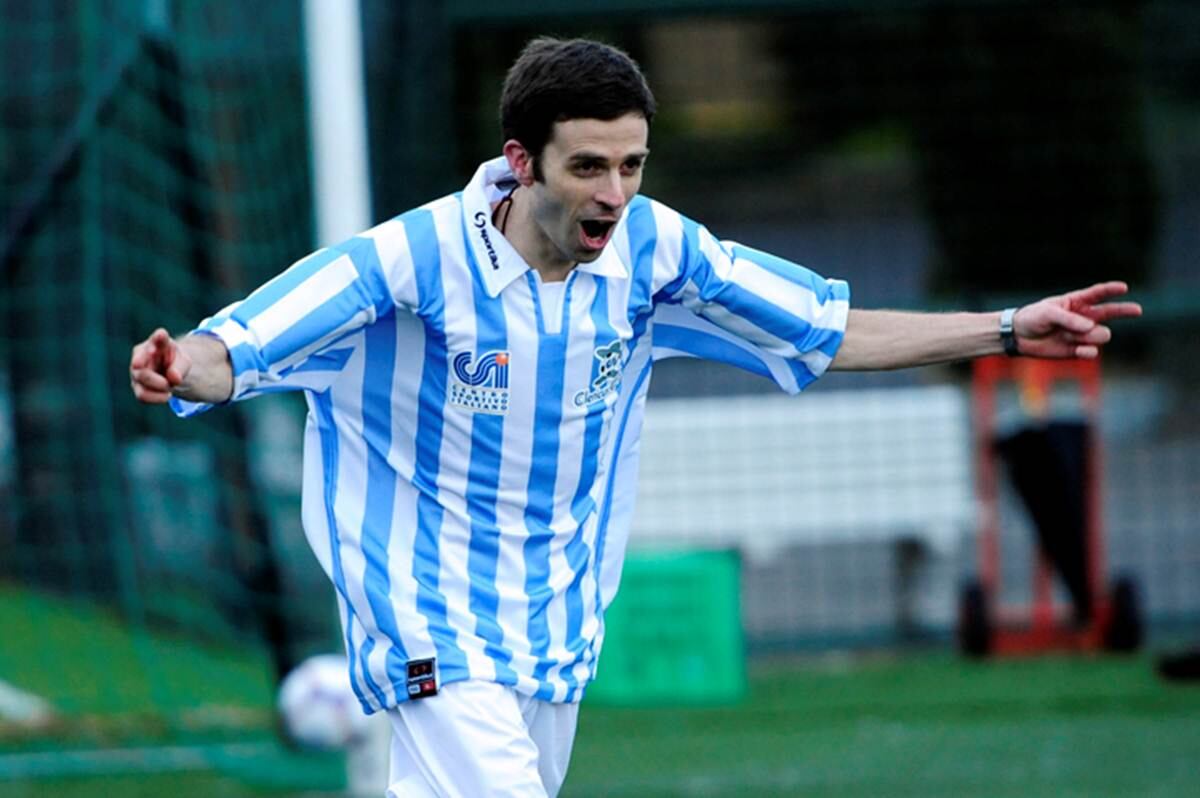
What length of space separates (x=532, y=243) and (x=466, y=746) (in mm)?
921

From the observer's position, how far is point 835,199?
40.0 feet

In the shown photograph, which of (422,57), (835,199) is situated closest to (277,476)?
(422,57)

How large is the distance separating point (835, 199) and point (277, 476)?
4.40 meters

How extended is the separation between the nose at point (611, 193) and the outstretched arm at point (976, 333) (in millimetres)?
790

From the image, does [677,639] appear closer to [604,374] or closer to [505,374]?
[604,374]

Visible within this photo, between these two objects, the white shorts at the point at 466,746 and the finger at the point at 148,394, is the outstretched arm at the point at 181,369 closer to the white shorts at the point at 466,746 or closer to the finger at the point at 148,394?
the finger at the point at 148,394

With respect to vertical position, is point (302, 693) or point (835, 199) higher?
point (835, 199)

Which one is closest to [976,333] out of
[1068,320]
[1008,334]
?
[1008,334]

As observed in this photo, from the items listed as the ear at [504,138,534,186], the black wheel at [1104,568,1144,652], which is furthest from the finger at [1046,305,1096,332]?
the black wheel at [1104,568,1144,652]

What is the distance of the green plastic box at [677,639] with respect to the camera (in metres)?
8.20

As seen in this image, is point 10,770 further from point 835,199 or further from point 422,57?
point 835,199

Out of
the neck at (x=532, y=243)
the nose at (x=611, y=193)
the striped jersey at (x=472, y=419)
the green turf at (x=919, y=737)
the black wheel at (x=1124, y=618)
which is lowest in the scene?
the green turf at (x=919, y=737)

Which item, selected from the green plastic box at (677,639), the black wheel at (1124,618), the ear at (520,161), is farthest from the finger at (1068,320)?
the black wheel at (1124,618)

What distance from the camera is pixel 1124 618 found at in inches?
347
